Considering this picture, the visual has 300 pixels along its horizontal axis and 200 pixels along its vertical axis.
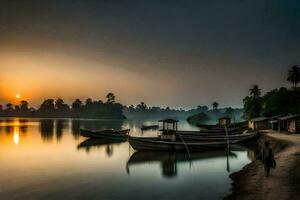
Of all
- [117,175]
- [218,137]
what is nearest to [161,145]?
[218,137]

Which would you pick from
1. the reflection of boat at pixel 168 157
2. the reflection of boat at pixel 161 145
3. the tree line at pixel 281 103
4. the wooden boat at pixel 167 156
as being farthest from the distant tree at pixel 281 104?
the reflection of boat at pixel 161 145

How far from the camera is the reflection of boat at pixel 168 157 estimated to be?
29.4 meters

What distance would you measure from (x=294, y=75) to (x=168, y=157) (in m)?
59.9

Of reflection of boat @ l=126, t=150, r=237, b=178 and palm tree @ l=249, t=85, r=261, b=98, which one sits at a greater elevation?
palm tree @ l=249, t=85, r=261, b=98

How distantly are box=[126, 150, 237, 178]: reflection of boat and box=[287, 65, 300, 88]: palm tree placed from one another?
165ft

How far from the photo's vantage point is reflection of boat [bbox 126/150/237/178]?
1159 inches

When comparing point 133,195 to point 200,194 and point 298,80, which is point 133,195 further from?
point 298,80

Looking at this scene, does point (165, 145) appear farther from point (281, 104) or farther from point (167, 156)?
point (281, 104)

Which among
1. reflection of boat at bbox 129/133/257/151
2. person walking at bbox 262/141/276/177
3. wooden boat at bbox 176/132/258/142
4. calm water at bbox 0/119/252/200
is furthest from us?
wooden boat at bbox 176/132/258/142

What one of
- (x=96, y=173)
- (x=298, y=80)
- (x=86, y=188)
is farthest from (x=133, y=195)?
(x=298, y=80)

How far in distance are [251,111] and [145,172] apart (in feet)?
195

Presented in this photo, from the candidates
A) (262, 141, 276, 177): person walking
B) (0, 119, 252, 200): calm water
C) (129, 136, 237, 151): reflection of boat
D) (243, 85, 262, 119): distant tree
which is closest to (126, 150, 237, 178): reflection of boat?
(0, 119, 252, 200): calm water

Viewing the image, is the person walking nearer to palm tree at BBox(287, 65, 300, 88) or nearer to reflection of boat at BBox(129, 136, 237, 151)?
reflection of boat at BBox(129, 136, 237, 151)

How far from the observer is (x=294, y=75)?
77.4 meters
